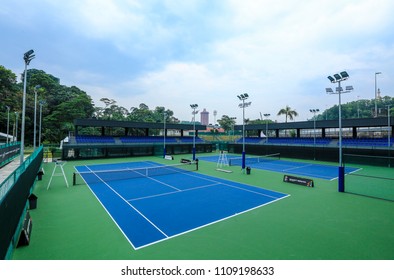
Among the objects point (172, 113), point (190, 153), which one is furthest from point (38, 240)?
point (172, 113)

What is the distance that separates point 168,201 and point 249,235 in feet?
20.8

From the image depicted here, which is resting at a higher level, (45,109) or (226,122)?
(45,109)

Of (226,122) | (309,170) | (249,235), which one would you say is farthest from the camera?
(226,122)

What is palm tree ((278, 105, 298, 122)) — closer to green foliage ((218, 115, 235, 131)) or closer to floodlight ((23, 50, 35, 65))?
green foliage ((218, 115, 235, 131))

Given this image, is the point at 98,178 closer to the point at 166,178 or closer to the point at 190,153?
the point at 166,178

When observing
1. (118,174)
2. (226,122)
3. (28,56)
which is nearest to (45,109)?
(118,174)

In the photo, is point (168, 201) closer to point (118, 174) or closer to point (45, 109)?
point (118, 174)

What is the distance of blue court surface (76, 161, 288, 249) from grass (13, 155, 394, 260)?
57 centimetres

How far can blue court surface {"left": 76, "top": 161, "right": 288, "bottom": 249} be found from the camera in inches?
384

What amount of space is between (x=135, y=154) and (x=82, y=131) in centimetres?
3300

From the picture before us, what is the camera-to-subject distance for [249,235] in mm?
8945

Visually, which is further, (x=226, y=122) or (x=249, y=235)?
(x=226, y=122)

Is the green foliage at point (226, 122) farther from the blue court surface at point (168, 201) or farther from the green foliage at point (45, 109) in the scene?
the blue court surface at point (168, 201)

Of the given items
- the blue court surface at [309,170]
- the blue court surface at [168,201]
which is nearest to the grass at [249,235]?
the blue court surface at [168,201]
